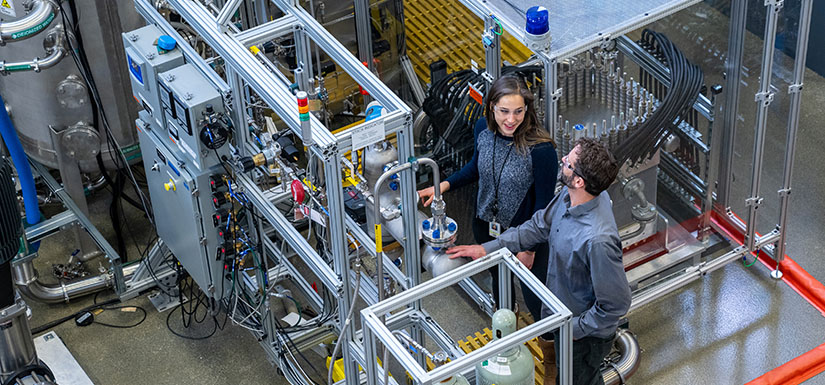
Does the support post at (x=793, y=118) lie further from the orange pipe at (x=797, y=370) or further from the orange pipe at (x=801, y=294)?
the orange pipe at (x=797, y=370)

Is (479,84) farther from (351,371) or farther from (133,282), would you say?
(133,282)

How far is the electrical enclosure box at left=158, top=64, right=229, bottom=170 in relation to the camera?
4.35 meters

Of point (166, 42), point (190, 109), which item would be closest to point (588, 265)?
point (190, 109)

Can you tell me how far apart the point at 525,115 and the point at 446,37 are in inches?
74.9

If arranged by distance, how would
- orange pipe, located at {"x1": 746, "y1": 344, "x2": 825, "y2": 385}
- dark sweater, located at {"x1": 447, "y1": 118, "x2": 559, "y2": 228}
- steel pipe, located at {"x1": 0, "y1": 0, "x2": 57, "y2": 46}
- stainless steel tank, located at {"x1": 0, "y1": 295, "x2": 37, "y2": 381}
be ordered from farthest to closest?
orange pipe, located at {"x1": 746, "y1": 344, "x2": 825, "y2": 385} → steel pipe, located at {"x1": 0, "y1": 0, "x2": 57, "y2": 46} → stainless steel tank, located at {"x1": 0, "y1": 295, "x2": 37, "y2": 381} → dark sweater, located at {"x1": 447, "y1": 118, "x2": 559, "y2": 228}

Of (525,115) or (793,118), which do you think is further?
(793,118)

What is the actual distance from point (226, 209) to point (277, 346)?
74 cm

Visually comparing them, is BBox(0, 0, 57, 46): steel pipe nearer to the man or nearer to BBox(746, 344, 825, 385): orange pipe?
the man

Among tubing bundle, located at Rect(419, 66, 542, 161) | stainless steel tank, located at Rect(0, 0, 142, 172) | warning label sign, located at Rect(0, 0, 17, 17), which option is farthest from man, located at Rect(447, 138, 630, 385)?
warning label sign, located at Rect(0, 0, 17, 17)

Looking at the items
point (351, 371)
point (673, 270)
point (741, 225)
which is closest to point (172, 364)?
point (351, 371)

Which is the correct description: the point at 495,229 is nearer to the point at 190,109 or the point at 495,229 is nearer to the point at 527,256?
the point at 527,256

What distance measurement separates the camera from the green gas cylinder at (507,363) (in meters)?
3.57

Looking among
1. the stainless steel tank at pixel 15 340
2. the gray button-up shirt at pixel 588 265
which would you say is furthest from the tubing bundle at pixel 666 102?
the stainless steel tank at pixel 15 340

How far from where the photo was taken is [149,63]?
4527mm
